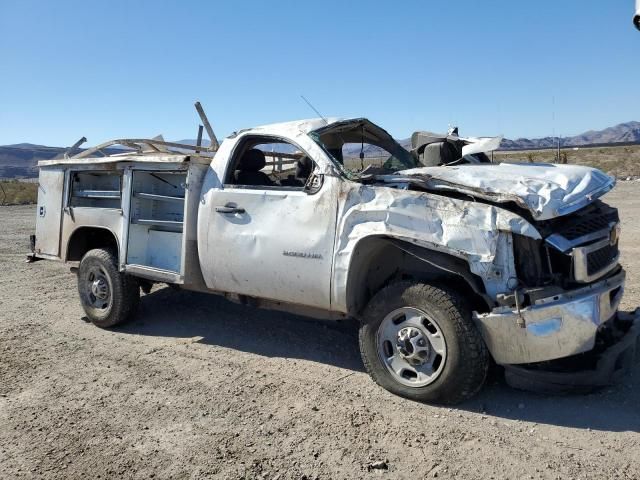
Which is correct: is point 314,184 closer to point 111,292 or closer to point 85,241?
point 111,292

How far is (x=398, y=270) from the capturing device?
14.1 ft

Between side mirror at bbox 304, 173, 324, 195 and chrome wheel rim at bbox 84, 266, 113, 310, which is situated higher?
side mirror at bbox 304, 173, 324, 195

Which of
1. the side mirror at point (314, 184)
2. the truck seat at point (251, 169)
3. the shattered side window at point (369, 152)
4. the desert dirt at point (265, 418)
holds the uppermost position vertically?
the shattered side window at point (369, 152)

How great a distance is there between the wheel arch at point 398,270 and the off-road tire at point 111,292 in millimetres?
2874

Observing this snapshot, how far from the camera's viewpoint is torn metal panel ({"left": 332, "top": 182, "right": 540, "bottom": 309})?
3.43 m

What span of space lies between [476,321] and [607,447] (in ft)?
3.41

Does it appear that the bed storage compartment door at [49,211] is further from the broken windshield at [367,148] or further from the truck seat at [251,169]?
the broken windshield at [367,148]

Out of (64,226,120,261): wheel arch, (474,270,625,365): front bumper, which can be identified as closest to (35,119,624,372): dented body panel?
(474,270,625,365): front bumper

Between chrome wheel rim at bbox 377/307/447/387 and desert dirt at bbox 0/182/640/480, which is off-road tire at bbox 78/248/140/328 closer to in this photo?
desert dirt at bbox 0/182/640/480

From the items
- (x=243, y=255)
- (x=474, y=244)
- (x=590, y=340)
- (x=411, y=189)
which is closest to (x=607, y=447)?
(x=590, y=340)

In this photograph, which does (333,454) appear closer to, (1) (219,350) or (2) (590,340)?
(2) (590,340)

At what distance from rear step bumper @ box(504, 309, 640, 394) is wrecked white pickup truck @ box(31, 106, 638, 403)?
1 centimetres

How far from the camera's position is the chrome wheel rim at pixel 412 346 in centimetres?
375

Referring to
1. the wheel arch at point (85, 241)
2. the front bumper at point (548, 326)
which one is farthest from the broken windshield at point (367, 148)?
the wheel arch at point (85, 241)
